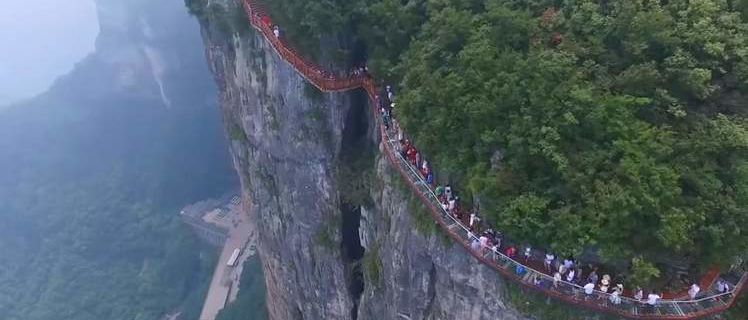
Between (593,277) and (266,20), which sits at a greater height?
(266,20)

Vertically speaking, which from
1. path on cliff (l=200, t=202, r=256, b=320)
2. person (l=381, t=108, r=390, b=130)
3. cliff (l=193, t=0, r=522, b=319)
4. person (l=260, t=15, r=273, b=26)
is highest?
person (l=260, t=15, r=273, b=26)

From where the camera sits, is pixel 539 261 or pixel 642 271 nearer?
pixel 642 271

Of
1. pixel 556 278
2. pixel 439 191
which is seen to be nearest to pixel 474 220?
pixel 439 191

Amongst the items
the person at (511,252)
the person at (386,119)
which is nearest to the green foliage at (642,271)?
the person at (511,252)

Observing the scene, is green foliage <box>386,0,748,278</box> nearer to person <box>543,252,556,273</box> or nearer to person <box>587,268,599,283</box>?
person <box>543,252,556,273</box>

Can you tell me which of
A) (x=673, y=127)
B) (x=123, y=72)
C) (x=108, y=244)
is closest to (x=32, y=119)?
(x=123, y=72)

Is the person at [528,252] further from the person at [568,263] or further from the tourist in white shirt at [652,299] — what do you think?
the tourist in white shirt at [652,299]

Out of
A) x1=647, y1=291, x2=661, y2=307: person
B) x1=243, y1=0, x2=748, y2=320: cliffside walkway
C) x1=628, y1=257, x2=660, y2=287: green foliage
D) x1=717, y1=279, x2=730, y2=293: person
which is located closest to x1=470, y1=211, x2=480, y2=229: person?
x1=243, y1=0, x2=748, y2=320: cliffside walkway

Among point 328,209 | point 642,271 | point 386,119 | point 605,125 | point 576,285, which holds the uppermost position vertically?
point 605,125

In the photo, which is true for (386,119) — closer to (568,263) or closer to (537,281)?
(537,281)
